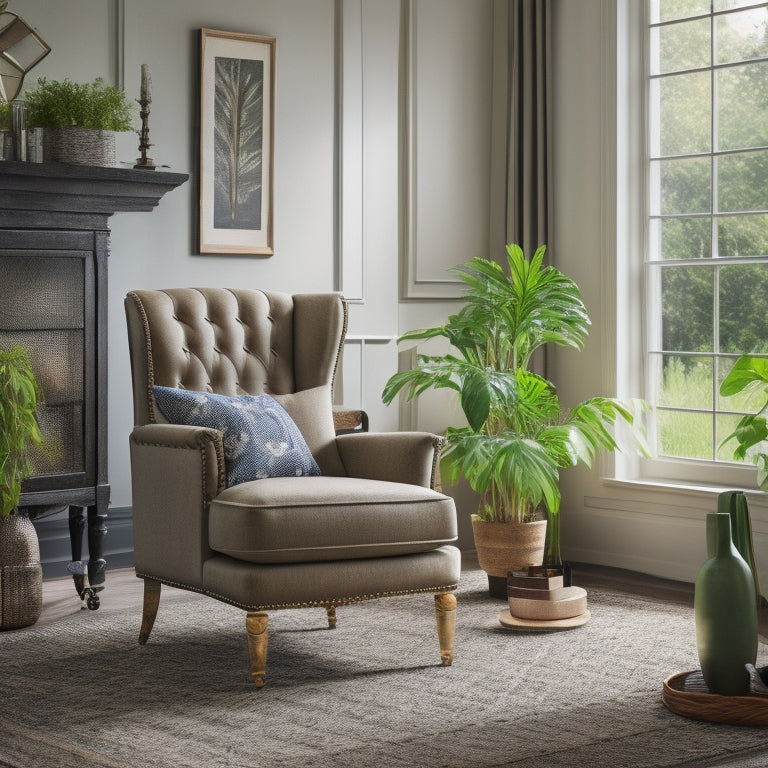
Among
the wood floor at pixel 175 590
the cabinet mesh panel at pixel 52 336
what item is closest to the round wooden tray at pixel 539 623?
the wood floor at pixel 175 590

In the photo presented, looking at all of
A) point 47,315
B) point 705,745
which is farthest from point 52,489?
point 705,745

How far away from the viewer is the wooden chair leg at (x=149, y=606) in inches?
134

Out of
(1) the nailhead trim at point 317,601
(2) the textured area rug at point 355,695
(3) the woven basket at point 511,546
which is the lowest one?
(2) the textured area rug at point 355,695

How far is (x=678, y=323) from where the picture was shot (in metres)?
4.77

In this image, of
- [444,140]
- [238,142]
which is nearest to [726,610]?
[238,142]

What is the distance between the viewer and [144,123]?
436cm

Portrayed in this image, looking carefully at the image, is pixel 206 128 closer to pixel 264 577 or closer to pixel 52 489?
pixel 52 489

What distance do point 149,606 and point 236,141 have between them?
204 cm

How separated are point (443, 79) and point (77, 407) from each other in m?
2.24

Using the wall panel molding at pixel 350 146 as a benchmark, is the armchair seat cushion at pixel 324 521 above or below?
below

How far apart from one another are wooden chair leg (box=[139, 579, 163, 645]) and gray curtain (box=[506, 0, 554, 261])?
237 centimetres

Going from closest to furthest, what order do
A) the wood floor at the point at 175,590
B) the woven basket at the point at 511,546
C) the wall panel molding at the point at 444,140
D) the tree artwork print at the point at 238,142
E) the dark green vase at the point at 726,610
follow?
the dark green vase at the point at 726,610 < the wood floor at the point at 175,590 < the woven basket at the point at 511,546 < the tree artwork print at the point at 238,142 < the wall panel molding at the point at 444,140

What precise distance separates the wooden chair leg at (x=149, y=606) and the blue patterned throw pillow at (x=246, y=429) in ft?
1.31

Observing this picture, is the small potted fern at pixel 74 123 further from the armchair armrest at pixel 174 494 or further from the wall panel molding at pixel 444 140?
the wall panel molding at pixel 444 140
